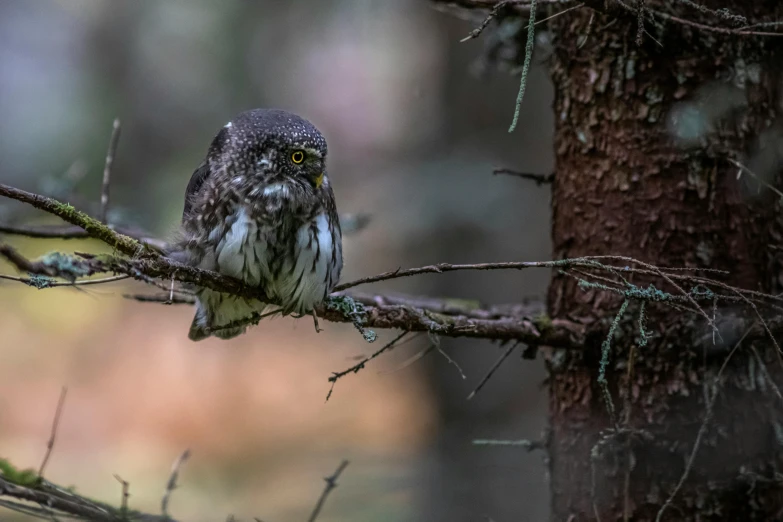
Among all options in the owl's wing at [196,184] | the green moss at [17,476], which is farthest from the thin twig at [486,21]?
the green moss at [17,476]

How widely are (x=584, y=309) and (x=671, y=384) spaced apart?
0.44 m

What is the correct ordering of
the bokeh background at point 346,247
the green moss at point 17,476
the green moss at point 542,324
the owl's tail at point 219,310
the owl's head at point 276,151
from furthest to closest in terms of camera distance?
the bokeh background at point 346,247, the owl's tail at point 219,310, the owl's head at point 276,151, the green moss at point 542,324, the green moss at point 17,476

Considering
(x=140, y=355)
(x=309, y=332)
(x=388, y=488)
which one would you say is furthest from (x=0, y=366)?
(x=388, y=488)

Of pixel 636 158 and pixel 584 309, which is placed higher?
pixel 636 158

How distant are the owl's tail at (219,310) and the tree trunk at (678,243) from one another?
1.40 m

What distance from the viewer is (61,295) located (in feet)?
27.5

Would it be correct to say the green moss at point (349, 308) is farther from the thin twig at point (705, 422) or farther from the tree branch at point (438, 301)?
the thin twig at point (705, 422)

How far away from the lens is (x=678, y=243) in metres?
2.88

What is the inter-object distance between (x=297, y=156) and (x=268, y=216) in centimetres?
28

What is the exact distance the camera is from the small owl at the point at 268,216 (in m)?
2.95

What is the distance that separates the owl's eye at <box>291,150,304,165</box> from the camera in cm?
303

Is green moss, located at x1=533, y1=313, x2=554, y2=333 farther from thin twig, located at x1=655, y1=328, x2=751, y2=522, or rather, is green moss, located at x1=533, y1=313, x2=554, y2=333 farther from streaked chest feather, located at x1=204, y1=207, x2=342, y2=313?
streaked chest feather, located at x1=204, y1=207, x2=342, y2=313

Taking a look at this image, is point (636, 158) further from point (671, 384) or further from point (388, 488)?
point (388, 488)

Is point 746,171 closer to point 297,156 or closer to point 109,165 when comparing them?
point 297,156
